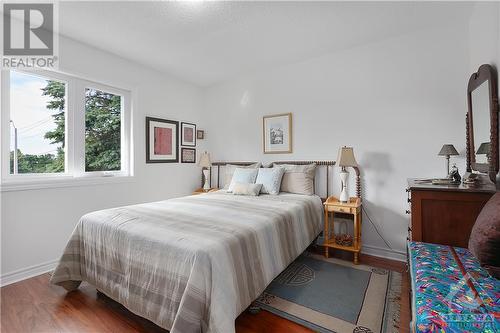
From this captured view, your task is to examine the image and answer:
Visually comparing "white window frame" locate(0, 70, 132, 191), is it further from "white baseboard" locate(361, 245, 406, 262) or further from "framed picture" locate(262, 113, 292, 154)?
"white baseboard" locate(361, 245, 406, 262)

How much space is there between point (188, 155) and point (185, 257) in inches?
120

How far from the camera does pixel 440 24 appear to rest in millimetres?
2520

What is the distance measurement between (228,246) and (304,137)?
2312 mm

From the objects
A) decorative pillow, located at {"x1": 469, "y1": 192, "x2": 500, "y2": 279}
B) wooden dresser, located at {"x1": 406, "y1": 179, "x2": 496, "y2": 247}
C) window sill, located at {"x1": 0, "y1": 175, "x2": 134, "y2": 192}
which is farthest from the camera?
window sill, located at {"x1": 0, "y1": 175, "x2": 134, "y2": 192}

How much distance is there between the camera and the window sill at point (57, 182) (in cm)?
234

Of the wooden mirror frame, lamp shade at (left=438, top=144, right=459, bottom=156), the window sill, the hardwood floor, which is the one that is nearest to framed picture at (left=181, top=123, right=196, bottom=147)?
the window sill

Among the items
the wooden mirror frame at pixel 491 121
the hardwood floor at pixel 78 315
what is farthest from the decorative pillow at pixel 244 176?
the wooden mirror frame at pixel 491 121

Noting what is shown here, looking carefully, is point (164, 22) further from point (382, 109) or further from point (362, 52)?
point (382, 109)

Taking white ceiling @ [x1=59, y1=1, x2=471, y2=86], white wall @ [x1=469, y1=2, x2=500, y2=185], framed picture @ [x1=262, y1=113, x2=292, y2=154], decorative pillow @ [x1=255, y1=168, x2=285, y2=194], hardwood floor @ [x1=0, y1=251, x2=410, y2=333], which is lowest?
hardwood floor @ [x1=0, y1=251, x2=410, y2=333]

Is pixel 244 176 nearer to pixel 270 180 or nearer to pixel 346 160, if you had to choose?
pixel 270 180

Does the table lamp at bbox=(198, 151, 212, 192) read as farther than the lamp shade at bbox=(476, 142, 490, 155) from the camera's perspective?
Yes

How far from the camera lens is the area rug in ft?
5.57

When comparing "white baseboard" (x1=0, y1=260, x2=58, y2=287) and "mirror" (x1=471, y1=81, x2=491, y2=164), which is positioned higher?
"mirror" (x1=471, y1=81, x2=491, y2=164)

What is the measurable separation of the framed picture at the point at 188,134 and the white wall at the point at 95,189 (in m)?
0.13
